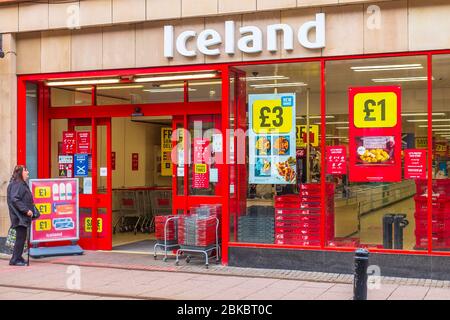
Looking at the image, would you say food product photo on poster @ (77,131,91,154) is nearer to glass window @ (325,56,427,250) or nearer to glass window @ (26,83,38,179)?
glass window @ (26,83,38,179)

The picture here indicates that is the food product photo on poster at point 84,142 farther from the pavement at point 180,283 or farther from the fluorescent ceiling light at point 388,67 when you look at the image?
the fluorescent ceiling light at point 388,67

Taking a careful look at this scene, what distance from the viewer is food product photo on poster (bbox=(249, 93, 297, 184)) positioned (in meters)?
11.2

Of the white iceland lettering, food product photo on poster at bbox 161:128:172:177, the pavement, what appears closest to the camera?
the pavement

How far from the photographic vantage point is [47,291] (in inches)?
366

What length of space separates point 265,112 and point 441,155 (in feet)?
10.1

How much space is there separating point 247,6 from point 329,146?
9.14 feet

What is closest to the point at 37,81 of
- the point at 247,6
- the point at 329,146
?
the point at 247,6

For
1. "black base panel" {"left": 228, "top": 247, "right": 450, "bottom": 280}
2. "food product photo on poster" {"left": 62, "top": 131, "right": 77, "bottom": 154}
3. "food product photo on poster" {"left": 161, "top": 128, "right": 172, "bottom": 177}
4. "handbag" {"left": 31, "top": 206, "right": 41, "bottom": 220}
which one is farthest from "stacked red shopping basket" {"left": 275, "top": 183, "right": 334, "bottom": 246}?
"food product photo on poster" {"left": 62, "top": 131, "right": 77, "bottom": 154}

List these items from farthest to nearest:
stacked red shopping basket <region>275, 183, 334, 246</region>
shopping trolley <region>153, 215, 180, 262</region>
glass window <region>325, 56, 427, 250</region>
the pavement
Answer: shopping trolley <region>153, 215, 180, 262</region> < stacked red shopping basket <region>275, 183, 334, 246</region> < glass window <region>325, 56, 427, 250</region> < the pavement

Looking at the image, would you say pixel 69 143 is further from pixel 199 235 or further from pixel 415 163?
pixel 415 163

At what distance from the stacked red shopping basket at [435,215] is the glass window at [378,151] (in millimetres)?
19

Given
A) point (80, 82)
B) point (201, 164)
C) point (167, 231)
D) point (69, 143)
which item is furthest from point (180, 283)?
point (80, 82)

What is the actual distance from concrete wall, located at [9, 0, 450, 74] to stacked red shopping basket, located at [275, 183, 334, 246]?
2.37 metres

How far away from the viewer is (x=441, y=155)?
35.2 ft
